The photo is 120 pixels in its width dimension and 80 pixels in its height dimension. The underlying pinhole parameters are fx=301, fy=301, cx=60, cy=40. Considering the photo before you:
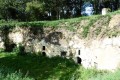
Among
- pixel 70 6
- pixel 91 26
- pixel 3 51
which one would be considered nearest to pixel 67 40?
pixel 91 26

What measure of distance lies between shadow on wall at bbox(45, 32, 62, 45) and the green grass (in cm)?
129

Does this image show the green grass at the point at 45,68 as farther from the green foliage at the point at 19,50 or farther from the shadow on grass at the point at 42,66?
the green foliage at the point at 19,50

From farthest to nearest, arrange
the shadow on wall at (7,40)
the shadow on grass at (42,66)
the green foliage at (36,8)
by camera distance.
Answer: the green foliage at (36,8), the shadow on wall at (7,40), the shadow on grass at (42,66)

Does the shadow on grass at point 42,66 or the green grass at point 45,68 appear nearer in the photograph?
the green grass at point 45,68

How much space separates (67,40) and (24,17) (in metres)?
22.5

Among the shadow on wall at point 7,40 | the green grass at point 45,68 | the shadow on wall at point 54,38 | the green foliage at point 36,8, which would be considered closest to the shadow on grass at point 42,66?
the green grass at point 45,68

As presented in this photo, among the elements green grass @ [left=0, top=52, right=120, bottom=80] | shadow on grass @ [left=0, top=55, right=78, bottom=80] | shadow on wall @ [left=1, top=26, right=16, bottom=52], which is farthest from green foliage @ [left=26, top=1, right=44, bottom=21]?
shadow on grass @ [left=0, top=55, right=78, bottom=80]

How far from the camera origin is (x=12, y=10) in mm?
42656

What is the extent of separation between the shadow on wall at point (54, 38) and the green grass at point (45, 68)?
129cm

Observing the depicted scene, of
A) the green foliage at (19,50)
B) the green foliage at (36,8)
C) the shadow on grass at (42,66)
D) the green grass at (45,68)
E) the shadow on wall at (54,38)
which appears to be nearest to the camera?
the green grass at (45,68)

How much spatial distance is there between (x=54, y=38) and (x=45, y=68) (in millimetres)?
3231

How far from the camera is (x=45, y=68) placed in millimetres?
20062

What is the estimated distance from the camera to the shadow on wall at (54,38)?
22297 mm

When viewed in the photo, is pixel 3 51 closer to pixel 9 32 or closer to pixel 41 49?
pixel 9 32
